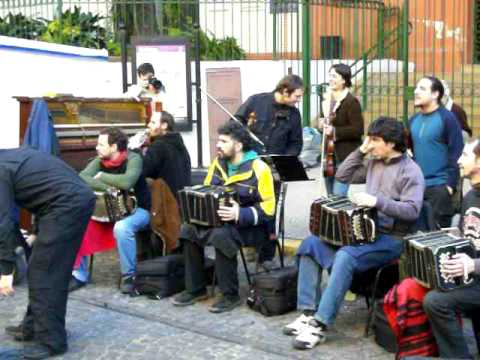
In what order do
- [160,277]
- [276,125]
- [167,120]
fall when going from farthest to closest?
[276,125]
[167,120]
[160,277]

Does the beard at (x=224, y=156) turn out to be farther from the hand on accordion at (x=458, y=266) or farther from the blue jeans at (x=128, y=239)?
the hand on accordion at (x=458, y=266)

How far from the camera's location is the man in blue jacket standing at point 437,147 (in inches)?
281

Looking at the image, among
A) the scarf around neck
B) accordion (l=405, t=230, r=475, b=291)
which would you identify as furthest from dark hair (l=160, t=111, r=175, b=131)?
accordion (l=405, t=230, r=475, b=291)

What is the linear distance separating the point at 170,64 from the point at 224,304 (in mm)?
4401

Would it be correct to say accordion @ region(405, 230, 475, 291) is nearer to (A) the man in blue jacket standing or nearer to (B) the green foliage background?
(A) the man in blue jacket standing

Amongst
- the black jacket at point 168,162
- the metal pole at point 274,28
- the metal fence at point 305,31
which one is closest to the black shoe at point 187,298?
the black jacket at point 168,162

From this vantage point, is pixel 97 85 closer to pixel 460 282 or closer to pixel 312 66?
pixel 312 66

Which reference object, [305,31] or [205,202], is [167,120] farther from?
[305,31]

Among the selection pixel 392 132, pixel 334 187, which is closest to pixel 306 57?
pixel 334 187

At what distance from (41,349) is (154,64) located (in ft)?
17.3

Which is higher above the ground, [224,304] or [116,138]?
[116,138]

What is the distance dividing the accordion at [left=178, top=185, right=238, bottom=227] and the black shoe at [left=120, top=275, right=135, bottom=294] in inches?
32.3

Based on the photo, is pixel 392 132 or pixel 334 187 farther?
pixel 334 187

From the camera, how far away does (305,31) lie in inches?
465
